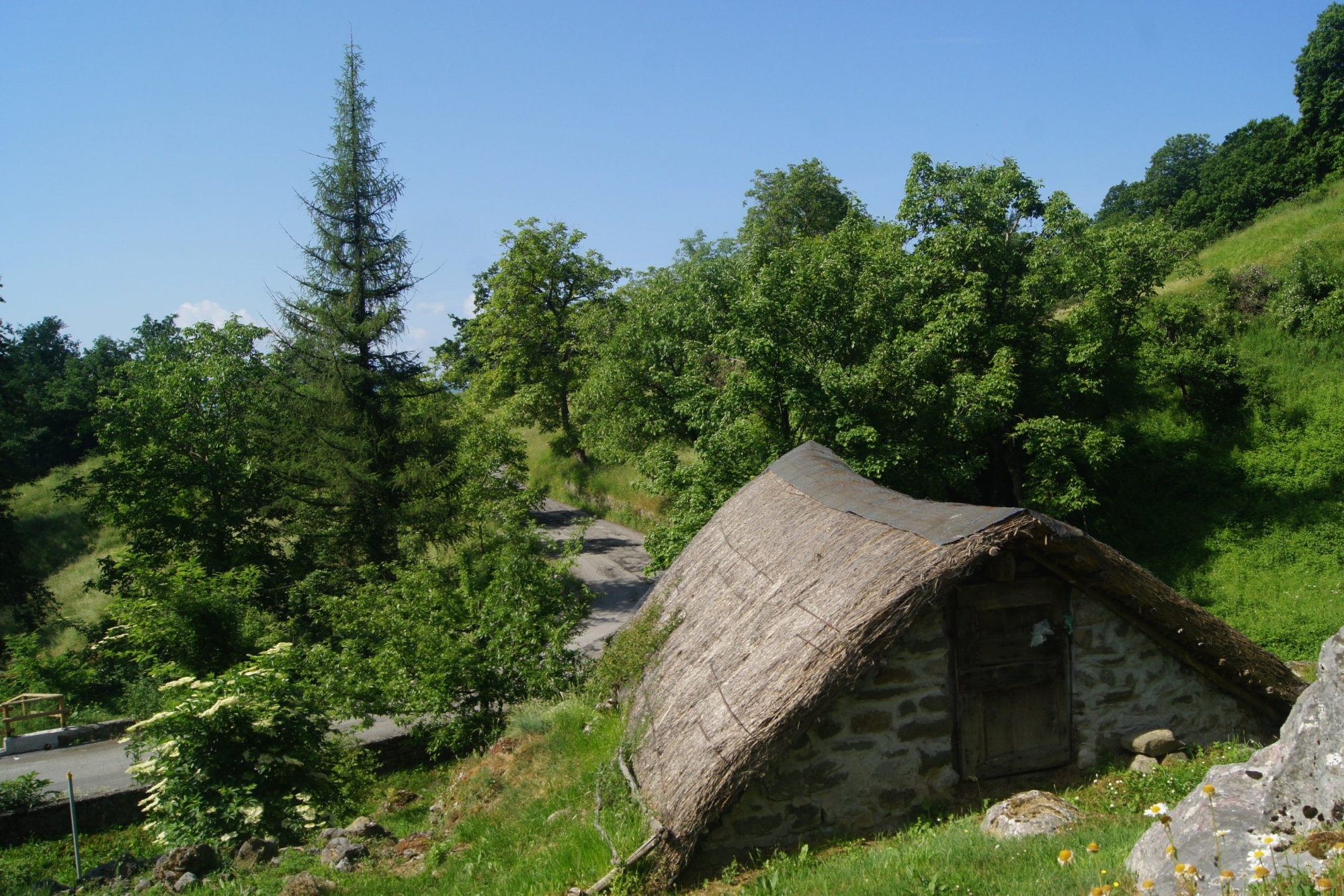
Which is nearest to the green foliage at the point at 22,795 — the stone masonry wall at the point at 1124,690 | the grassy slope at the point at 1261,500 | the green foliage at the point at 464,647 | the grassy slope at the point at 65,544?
the green foliage at the point at 464,647

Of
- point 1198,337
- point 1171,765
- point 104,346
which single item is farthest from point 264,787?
point 104,346

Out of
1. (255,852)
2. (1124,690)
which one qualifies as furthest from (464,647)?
(1124,690)

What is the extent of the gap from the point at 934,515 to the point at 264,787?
8017 millimetres

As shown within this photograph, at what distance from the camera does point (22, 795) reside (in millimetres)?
13312

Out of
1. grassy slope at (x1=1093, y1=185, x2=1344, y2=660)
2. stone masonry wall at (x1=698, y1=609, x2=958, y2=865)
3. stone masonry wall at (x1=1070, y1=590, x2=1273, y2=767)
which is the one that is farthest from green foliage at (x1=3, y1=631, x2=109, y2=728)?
grassy slope at (x1=1093, y1=185, x2=1344, y2=660)

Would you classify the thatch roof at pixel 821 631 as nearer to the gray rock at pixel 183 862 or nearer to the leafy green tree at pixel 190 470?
the gray rock at pixel 183 862

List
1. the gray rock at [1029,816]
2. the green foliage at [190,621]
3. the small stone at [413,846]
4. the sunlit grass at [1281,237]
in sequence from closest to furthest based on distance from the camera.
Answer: the gray rock at [1029,816]
the small stone at [413,846]
the green foliage at [190,621]
the sunlit grass at [1281,237]

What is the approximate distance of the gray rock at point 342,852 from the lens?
827cm

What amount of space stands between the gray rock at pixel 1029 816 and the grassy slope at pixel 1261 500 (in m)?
9.98

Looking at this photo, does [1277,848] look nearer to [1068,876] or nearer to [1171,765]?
[1068,876]

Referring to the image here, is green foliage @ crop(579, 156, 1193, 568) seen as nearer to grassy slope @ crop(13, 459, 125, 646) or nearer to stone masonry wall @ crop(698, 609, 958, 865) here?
stone masonry wall @ crop(698, 609, 958, 865)

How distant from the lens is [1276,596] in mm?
15984

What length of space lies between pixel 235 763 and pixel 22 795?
22.2 feet

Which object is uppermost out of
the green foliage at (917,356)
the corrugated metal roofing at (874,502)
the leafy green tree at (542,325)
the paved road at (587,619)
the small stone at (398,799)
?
the leafy green tree at (542,325)
